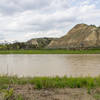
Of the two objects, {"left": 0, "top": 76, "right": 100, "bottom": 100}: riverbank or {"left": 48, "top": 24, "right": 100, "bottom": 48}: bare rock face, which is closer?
{"left": 0, "top": 76, "right": 100, "bottom": 100}: riverbank

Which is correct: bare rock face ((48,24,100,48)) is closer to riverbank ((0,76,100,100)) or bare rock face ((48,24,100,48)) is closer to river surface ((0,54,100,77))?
river surface ((0,54,100,77))

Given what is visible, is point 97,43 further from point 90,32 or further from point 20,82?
point 20,82

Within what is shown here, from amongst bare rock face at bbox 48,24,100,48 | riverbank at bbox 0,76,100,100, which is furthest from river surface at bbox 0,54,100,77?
bare rock face at bbox 48,24,100,48

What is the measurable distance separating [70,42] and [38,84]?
2350 inches

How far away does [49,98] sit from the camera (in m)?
3.80

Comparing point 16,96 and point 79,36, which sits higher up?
point 79,36

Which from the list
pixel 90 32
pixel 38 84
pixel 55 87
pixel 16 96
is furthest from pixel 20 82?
→ pixel 90 32

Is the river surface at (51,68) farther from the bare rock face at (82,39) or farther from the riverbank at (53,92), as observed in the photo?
the bare rock face at (82,39)

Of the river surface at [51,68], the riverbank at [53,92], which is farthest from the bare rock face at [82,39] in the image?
the riverbank at [53,92]

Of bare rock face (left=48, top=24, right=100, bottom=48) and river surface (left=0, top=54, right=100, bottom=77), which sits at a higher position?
bare rock face (left=48, top=24, right=100, bottom=48)

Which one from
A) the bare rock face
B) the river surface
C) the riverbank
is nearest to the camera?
the riverbank

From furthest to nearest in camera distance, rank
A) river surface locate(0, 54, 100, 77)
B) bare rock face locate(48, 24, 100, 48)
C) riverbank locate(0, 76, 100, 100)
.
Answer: bare rock face locate(48, 24, 100, 48) → river surface locate(0, 54, 100, 77) → riverbank locate(0, 76, 100, 100)

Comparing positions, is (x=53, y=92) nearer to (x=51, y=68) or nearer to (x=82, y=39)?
(x=51, y=68)

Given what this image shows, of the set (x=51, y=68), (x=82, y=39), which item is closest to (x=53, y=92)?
(x=51, y=68)
